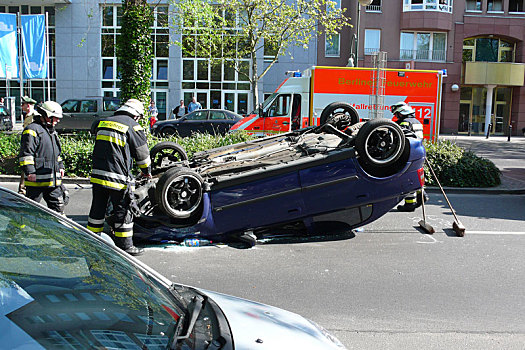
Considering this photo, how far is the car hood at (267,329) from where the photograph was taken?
2225 millimetres

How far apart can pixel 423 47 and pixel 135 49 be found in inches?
1047

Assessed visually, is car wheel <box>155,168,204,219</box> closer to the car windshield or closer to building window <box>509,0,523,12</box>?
the car windshield

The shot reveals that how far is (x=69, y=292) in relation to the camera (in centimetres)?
224

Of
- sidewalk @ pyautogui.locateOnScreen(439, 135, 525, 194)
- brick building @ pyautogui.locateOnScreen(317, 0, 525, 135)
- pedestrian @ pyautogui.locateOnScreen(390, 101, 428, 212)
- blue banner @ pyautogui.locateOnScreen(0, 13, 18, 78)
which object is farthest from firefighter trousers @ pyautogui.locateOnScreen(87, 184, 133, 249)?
brick building @ pyautogui.locateOnScreen(317, 0, 525, 135)

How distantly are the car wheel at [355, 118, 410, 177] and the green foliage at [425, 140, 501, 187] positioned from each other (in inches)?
204

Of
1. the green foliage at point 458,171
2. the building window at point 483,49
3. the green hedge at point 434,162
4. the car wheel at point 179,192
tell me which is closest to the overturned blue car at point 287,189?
the car wheel at point 179,192

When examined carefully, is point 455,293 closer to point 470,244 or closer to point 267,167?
point 470,244

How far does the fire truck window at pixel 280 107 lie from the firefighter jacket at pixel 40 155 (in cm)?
985

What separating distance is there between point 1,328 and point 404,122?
8.29 metres

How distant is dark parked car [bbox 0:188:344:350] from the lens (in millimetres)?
1929

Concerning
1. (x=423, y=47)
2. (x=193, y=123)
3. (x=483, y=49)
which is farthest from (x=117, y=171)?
(x=483, y=49)

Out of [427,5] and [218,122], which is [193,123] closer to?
[218,122]

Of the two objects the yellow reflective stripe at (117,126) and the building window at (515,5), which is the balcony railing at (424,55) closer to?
the building window at (515,5)

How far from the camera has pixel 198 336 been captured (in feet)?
7.10
